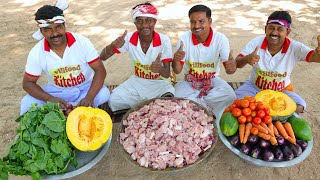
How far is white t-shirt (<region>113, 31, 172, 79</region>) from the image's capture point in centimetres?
378

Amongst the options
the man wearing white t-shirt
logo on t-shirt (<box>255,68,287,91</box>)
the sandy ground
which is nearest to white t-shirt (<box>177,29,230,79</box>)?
the man wearing white t-shirt

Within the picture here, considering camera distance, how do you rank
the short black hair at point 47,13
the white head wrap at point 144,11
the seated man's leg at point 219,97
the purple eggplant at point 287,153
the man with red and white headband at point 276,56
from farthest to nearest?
the seated man's leg at point 219,97 < the white head wrap at point 144,11 < the man with red and white headband at point 276,56 < the short black hair at point 47,13 < the purple eggplant at point 287,153

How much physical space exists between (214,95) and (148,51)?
41.5 inches

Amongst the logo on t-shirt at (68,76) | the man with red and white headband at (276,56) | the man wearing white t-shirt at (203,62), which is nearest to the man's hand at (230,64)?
the man wearing white t-shirt at (203,62)

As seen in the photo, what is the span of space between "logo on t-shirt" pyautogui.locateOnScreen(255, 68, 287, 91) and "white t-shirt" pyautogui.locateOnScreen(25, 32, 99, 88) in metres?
2.15

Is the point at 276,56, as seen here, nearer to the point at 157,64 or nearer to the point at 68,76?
the point at 157,64

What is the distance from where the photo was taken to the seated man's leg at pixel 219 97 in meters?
3.76

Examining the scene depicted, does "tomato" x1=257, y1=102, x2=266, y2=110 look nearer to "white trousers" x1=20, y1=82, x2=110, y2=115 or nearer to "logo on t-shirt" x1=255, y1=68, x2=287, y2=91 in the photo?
"logo on t-shirt" x1=255, y1=68, x2=287, y2=91

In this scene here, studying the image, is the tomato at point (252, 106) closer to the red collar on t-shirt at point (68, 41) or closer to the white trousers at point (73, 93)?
the white trousers at point (73, 93)

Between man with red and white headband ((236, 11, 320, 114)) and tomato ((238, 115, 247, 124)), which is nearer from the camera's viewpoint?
tomato ((238, 115, 247, 124))

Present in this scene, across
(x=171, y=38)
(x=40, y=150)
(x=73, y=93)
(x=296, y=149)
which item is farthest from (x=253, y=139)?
(x=171, y=38)

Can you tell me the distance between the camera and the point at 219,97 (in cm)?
381

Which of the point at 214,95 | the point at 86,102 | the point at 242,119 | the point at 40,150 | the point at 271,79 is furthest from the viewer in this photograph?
the point at 214,95

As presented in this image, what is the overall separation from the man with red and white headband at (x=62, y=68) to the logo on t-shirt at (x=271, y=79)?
2.07m
